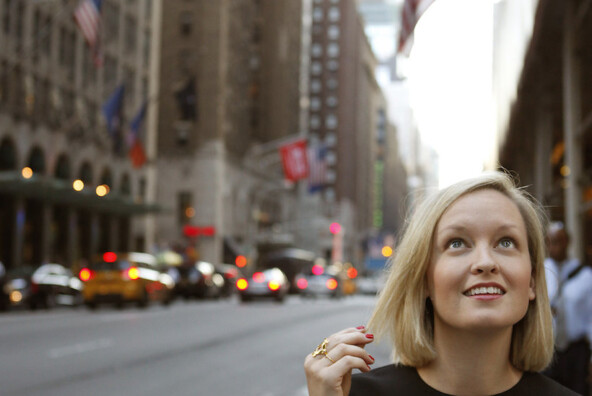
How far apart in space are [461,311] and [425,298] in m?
0.21

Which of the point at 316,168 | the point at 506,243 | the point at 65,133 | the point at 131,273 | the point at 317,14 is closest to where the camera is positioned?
the point at 506,243

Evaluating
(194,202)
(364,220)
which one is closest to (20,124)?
(194,202)

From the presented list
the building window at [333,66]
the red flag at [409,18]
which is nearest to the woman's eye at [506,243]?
the red flag at [409,18]

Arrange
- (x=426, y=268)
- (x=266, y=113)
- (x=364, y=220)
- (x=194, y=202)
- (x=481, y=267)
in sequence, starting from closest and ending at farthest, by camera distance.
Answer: (x=481, y=267)
(x=426, y=268)
(x=194, y=202)
(x=266, y=113)
(x=364, y=220)

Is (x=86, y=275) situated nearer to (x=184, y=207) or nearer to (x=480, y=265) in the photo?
(x=480, y=265)

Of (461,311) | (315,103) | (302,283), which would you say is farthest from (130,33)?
(315,103)

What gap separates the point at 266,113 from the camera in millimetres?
102812

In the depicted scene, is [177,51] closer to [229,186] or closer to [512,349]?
[229,186]

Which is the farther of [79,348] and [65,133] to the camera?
[65,133]

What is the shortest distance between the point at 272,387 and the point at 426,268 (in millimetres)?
9400

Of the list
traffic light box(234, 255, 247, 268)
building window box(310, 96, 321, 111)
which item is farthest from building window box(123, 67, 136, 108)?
building window box(310, 96, 321, 111)

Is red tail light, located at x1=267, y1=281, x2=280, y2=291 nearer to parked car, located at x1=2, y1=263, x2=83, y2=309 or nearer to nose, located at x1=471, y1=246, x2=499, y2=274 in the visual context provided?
parked car, located at x1=2, y1=263, x2=83, y2=309

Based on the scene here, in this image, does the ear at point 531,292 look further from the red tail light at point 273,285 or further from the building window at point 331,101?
the building window at point 331,101

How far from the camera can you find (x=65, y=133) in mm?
49969
